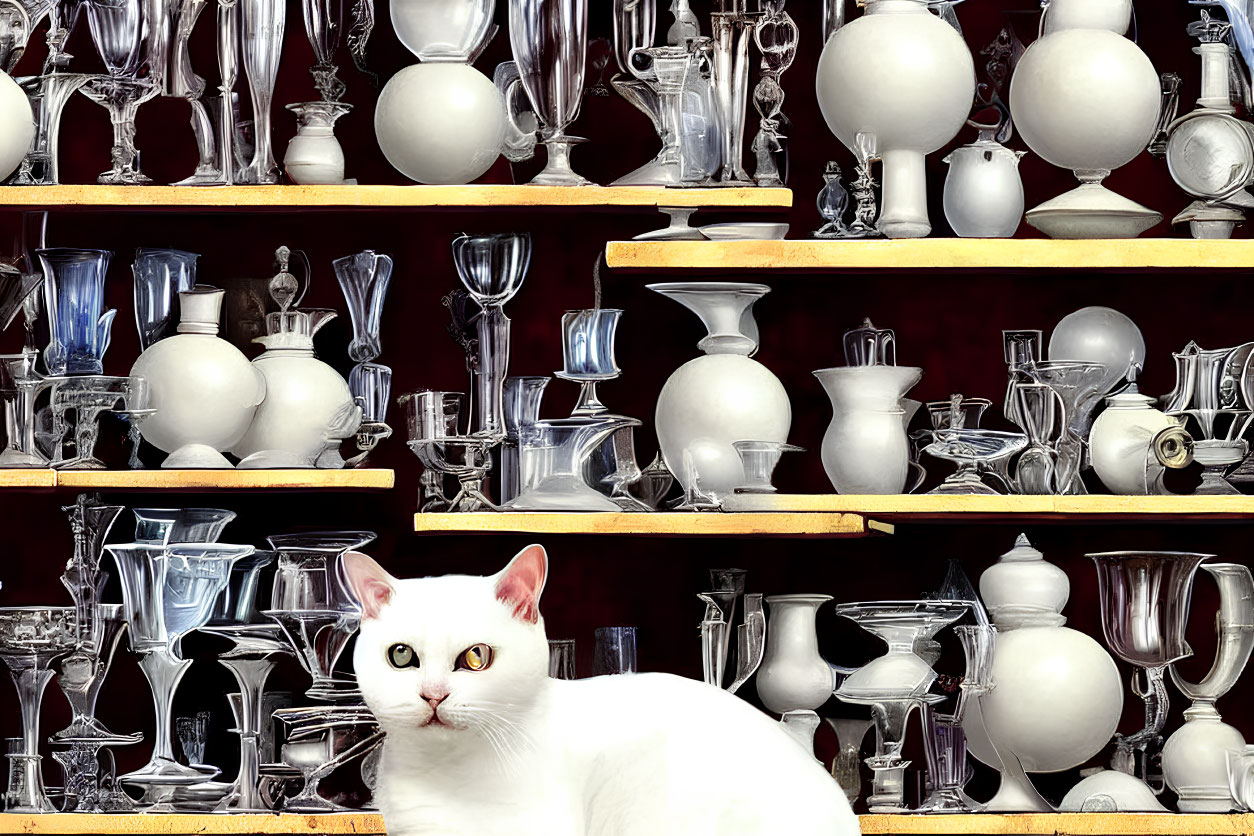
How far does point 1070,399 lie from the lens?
199 cm

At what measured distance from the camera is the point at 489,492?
2.04 m

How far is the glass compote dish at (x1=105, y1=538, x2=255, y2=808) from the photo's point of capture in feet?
6.27

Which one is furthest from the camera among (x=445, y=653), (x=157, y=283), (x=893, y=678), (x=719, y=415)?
(x=157, y=283)

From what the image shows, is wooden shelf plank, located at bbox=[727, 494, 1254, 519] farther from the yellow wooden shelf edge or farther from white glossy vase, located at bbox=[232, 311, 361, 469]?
white glossy vase, located at bbox=[232, 311, 361, 469]

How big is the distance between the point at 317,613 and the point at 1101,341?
1.06 meters

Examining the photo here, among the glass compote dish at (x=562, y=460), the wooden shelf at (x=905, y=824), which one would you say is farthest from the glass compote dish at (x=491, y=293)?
the wooden shelf at (x=905, y=824)

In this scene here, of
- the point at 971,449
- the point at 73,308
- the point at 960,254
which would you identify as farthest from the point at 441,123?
the point at 971,449

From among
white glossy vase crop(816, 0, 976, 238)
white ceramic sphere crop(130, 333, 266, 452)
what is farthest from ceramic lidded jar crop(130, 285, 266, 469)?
white glossy vase crop(816, 0, 976, 238)

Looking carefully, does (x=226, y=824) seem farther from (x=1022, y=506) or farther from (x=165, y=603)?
(x=1022, y=506)

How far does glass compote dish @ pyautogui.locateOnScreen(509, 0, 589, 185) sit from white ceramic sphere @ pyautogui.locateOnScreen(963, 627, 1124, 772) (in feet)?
2.63

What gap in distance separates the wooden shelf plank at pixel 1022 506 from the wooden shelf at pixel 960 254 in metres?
0.28

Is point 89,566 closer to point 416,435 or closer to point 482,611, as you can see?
point 416,435

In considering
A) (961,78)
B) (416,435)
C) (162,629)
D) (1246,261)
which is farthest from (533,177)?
(1246,261)

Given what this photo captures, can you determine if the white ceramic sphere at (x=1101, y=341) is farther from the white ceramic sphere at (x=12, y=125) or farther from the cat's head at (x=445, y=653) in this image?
the white ceramic sphere at (x=12, y=125)
